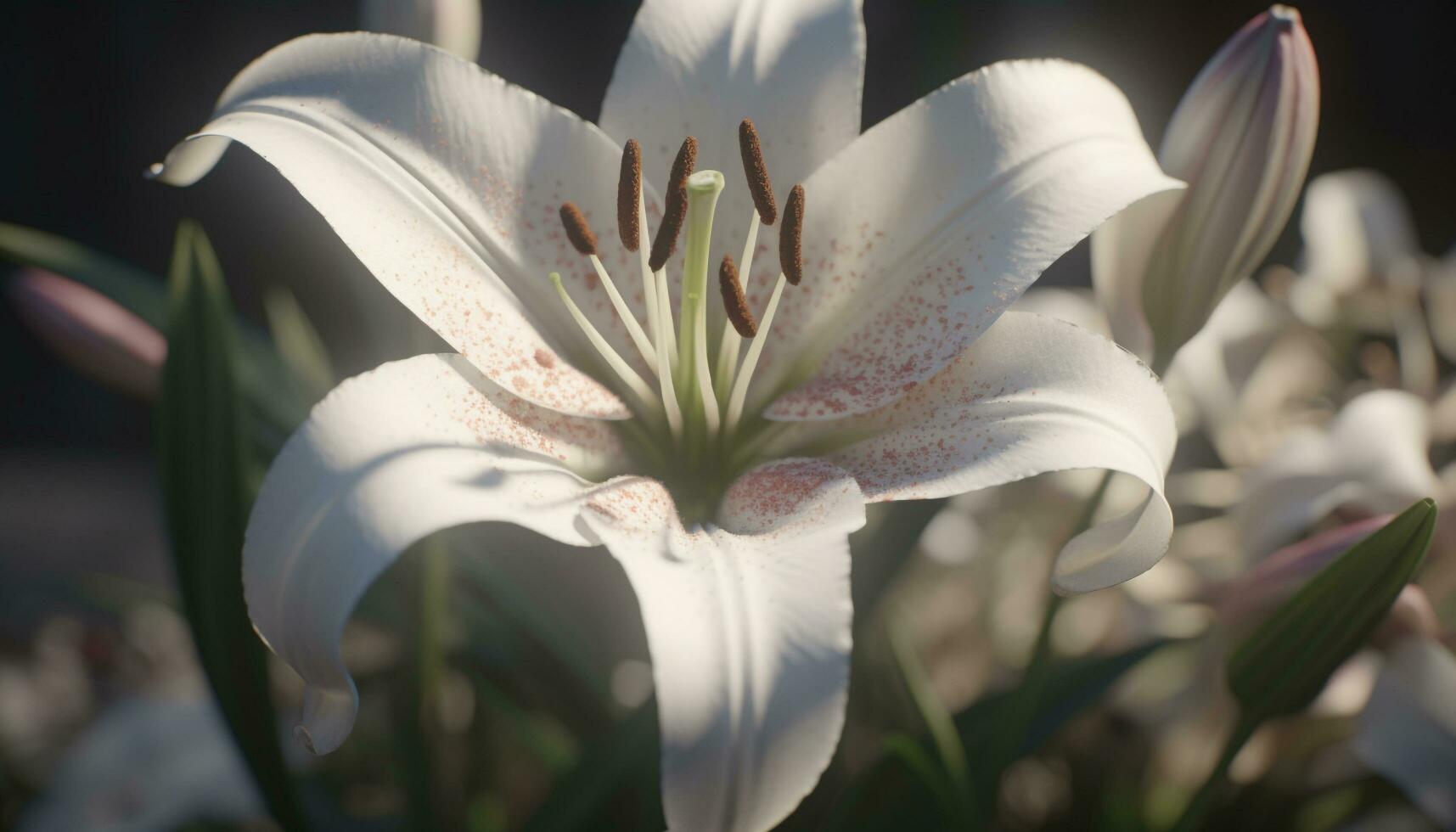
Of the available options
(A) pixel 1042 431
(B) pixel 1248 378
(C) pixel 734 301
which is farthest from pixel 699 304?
(B) pixel 1248 378

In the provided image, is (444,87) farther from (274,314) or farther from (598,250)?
(274,314)

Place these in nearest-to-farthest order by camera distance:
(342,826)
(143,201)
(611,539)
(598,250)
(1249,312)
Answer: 1. (611,539)
2. (598,250)
3. (342,826)
4. (1249,312)
5. (143,201)

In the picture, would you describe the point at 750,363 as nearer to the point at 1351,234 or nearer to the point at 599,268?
the point at 599,268

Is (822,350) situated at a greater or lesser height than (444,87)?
lesser

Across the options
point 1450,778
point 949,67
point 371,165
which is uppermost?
point 371,165

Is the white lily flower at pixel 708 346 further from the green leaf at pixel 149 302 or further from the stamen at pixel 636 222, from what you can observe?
the green leaf at pixel 149 302

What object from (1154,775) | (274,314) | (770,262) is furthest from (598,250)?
(1154,775)
